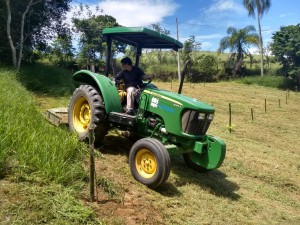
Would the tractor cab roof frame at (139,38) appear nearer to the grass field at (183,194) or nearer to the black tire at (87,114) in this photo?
the black tire at (87,114)

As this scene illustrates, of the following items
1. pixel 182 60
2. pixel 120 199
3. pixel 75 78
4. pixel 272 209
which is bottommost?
pixel 272 209

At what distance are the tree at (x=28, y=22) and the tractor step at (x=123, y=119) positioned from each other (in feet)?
36.0

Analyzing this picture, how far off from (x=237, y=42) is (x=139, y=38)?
35.0 meters

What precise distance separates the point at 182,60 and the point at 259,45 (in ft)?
30.0

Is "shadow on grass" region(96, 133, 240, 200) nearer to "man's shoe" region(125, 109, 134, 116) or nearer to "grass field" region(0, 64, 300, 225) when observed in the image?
"grass field" region(0, 64, 300, 225)

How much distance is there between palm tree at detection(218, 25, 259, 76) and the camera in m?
38.9

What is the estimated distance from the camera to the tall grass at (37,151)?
13.3 ft

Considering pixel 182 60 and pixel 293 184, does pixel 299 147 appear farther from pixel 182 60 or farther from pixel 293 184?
pixel 182 60

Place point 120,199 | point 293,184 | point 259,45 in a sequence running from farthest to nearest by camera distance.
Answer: point 259,45
point 293,184
point 120,199

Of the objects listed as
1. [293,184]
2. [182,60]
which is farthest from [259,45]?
[293,184]

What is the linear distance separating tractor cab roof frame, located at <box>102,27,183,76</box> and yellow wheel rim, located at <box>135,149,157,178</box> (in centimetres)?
201

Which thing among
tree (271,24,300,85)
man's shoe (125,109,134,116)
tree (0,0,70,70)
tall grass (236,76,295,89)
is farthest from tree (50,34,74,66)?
tree (271,24,300,85)

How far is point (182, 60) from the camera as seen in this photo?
39.7 m

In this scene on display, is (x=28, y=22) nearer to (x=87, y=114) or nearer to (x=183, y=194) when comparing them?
(x=87, y=114)
